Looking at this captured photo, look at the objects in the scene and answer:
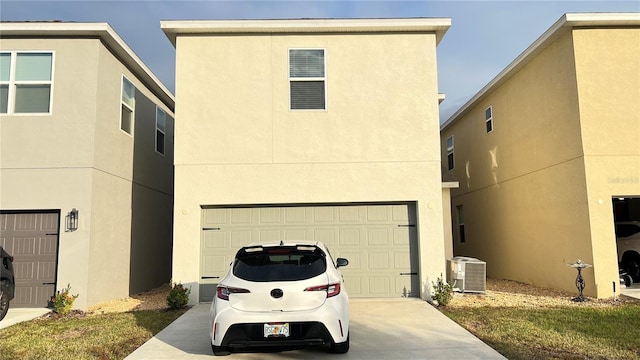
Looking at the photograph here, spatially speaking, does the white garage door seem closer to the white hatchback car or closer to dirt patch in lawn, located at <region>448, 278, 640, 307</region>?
dirt patch in lawn, located at <region>448, 278, 640, 307</region>

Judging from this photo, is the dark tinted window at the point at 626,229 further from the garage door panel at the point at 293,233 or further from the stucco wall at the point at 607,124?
the garage door panel at the point at 293,233

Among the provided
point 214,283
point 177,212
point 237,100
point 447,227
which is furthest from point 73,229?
point 447,227

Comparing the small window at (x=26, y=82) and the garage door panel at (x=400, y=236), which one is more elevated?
the small window at (x=26, y=82)

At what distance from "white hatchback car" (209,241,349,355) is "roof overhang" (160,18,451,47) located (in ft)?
20.8

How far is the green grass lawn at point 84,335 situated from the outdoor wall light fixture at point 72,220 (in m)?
1.87

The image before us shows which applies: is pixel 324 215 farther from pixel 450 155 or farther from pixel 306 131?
pixel 450 155

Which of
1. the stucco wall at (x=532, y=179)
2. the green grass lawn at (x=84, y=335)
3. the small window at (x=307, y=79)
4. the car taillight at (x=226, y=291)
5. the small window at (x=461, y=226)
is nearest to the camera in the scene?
the car taillight at (x=226, y=291)

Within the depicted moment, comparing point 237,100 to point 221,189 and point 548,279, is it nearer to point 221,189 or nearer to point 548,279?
point 221,189

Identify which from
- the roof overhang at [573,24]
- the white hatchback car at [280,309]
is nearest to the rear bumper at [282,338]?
the white hatchback car at [280,309]

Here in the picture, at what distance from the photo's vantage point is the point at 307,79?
1024 cm

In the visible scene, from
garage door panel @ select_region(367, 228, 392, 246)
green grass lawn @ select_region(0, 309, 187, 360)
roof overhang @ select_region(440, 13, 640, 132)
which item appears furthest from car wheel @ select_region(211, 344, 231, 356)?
roof overhang @ select_region(440, 13, 640, 132)

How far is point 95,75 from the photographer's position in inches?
392

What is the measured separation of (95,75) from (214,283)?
5.18 m

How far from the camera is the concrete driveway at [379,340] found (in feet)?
19.4
